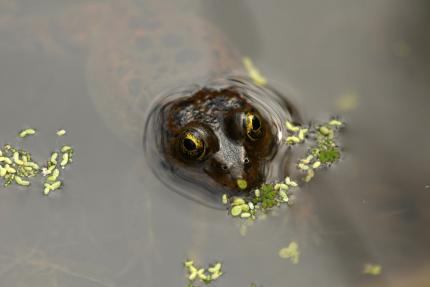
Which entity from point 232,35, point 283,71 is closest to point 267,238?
point 283,71

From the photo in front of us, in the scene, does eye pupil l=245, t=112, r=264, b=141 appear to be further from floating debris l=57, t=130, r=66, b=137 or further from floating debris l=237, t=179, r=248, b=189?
floating debris l=57, t=130, r=66, b=137

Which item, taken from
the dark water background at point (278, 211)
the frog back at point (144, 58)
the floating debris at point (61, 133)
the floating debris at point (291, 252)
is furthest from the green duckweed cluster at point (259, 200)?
the floating debris at point (61, 133)

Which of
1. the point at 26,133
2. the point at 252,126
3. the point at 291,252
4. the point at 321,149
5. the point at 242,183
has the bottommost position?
the point at 291,252

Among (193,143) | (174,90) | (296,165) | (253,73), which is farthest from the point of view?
(253,73)

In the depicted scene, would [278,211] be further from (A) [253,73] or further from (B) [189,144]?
(A) [253,73]

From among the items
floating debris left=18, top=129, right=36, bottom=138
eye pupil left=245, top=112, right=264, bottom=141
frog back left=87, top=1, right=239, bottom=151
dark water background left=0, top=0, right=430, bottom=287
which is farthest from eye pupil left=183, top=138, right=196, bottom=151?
floating debris left=18, top=129, right=36, bottom=138

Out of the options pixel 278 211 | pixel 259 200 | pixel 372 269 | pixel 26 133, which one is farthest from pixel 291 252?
pixel 26 133

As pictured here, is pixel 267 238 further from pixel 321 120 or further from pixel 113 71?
pixel 113 71
